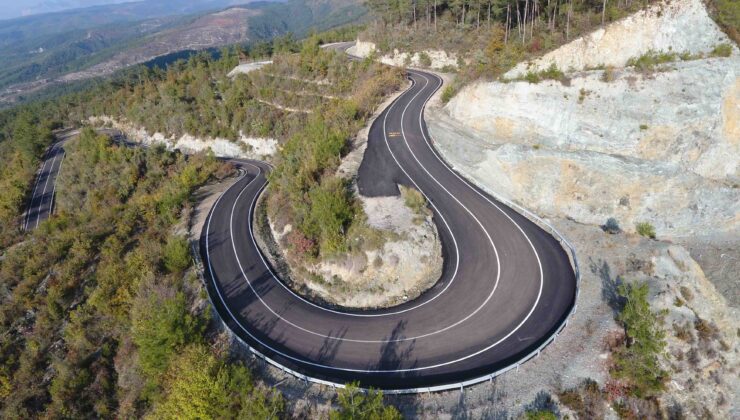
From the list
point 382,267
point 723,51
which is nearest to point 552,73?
point 723,51

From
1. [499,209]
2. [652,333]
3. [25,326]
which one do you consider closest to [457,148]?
[499,209]

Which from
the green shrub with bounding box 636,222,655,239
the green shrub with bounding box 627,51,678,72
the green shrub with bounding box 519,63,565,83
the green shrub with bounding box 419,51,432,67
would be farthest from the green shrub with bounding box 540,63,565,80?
the green shrub with bounding box 419,51,432,67

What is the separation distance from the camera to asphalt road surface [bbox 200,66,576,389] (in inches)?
670

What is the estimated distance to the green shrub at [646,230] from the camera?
23578 mm

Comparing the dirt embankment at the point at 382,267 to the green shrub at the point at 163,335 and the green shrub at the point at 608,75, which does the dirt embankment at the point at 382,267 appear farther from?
the green shrub at the point at 608,75

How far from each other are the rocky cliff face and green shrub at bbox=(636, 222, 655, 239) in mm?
426

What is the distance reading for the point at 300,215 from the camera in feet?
88.2

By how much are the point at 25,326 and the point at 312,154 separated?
24.2 metres

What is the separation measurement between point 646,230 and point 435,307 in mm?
15541

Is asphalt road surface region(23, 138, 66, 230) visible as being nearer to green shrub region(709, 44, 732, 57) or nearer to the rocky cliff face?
the rocky cliff face

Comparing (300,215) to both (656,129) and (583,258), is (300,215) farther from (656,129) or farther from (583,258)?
(656,129)

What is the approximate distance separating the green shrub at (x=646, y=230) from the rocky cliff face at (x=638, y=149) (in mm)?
426

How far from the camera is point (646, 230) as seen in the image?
2361 cm

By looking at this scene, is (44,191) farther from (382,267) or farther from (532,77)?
(532,77)
